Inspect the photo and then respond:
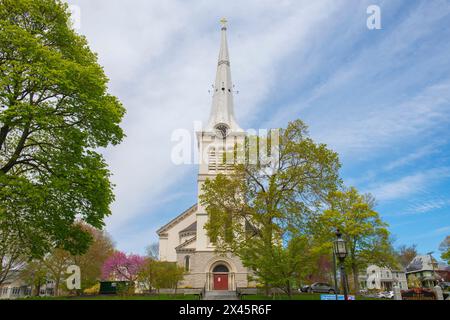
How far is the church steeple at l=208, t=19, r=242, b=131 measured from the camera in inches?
1777

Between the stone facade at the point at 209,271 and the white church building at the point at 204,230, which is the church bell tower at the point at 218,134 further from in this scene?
the stone facade at the point at 209,271

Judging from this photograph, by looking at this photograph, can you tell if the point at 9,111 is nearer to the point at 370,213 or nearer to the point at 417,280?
the point at 370,213

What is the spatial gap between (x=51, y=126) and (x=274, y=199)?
595 inches

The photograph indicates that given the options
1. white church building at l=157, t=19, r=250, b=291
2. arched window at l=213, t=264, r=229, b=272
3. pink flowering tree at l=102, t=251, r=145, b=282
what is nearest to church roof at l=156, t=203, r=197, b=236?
white church building at l=157, t=19, r=250, b=291

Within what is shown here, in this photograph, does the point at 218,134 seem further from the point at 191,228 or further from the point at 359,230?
the point at 359,230

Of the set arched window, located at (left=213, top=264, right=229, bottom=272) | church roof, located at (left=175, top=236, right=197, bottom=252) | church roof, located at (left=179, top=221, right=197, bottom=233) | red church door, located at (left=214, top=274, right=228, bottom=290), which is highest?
church roof, located at (left=179, top=221, right=197, bottom=233)

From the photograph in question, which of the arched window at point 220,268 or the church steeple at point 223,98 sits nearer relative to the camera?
the arched window at point 220,268

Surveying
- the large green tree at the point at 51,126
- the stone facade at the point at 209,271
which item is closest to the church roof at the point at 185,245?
the stone facade at the point at 209,271

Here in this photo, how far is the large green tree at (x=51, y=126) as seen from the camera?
575 inches

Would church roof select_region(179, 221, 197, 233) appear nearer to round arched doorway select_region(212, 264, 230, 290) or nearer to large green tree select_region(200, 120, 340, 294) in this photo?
round arched doorway select_region(212, 264, 230, 290)

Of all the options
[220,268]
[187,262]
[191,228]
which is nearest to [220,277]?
[220,268]

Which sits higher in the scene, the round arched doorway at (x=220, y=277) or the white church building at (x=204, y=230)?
the white church building at (x=204, y=230)

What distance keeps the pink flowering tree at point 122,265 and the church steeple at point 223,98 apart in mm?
21145
